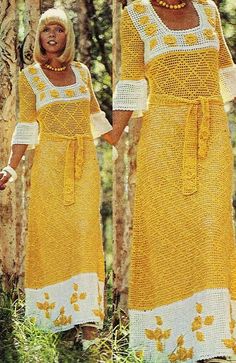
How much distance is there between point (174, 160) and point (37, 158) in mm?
2691

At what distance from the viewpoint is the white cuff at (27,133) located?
418 inches

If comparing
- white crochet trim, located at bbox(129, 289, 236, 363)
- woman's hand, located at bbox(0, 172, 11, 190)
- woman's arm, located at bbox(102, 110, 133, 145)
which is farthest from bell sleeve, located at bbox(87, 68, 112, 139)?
white crochet trim, located at bbox(129, 289, 236, 363)

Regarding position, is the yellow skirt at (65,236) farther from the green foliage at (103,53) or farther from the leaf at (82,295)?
the green foliage at (103,53)

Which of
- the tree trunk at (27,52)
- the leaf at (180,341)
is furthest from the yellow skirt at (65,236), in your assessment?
the tree trunk at (27,52)

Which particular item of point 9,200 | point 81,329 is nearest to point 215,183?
point 81,329

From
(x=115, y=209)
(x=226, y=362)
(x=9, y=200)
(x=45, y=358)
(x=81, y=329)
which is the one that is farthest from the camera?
(x=9, y=200)

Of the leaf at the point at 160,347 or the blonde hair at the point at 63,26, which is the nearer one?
the leaf at the point at 160,347

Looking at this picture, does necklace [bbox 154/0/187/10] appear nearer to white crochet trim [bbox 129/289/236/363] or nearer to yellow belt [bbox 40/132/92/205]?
white crochet trim [bbox 129/289/236/363]

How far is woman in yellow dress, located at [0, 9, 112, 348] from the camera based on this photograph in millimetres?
10328

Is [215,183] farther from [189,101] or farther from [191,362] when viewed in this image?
[191,362]

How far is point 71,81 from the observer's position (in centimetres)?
1065

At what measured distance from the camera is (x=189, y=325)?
805 centimetres

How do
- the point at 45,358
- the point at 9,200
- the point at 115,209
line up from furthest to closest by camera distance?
1. the point at 9,200
2. the point at 115,209
3. the point at 45,358

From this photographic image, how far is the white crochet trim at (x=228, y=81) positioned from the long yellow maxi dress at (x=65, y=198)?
78.5 inches
